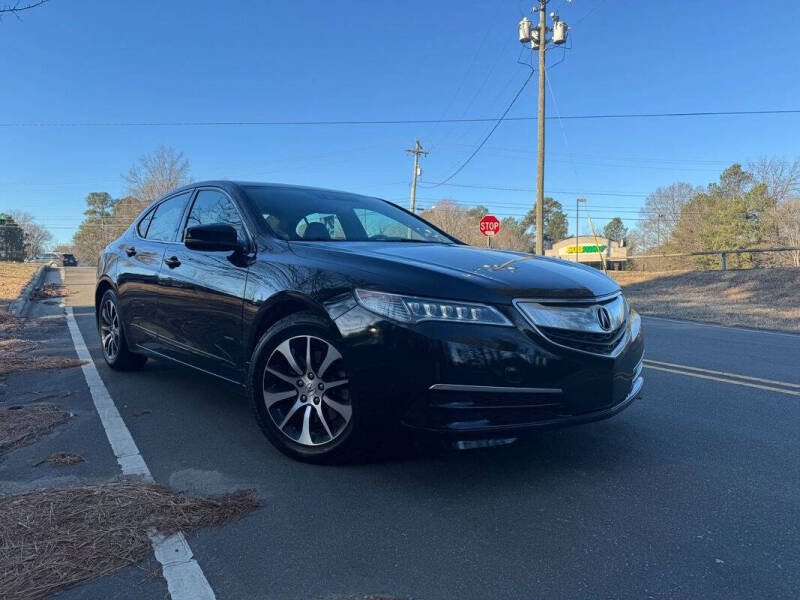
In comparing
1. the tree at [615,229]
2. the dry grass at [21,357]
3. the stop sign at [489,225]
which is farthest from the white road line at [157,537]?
the tree at [615,229]

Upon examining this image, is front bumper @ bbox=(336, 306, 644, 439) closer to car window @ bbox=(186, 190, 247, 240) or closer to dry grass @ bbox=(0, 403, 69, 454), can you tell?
car window @ bbox=(186, 190, 247, 240)

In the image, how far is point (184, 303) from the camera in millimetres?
3914

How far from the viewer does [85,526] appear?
89.0 inches

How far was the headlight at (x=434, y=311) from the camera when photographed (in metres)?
2.51

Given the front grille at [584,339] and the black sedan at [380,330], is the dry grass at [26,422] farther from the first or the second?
the front grille at [584,339]

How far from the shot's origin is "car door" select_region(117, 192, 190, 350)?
442 cm

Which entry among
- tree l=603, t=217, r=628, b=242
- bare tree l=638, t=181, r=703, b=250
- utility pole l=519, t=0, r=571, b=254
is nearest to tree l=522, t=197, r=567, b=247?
tree l=603, t=217, r=628, b=242

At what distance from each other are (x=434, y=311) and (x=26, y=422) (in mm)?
2993

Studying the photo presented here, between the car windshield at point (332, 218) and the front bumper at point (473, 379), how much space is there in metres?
1.28

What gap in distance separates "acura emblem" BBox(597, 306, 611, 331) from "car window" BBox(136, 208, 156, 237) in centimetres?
409

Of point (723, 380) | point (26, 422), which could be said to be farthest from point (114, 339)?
point (723, 380)

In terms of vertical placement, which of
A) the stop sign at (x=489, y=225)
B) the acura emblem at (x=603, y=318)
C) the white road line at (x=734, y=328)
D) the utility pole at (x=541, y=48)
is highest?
the utility pole at (x=541, y=48)

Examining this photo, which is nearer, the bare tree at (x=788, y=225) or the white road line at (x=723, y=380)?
the white road line at (x=723, y=380)

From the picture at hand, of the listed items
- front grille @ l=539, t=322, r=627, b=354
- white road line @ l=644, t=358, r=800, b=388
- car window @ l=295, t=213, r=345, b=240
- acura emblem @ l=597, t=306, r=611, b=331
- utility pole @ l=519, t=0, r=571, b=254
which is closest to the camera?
front grille @ l=539, t=322, r=627, b=354
